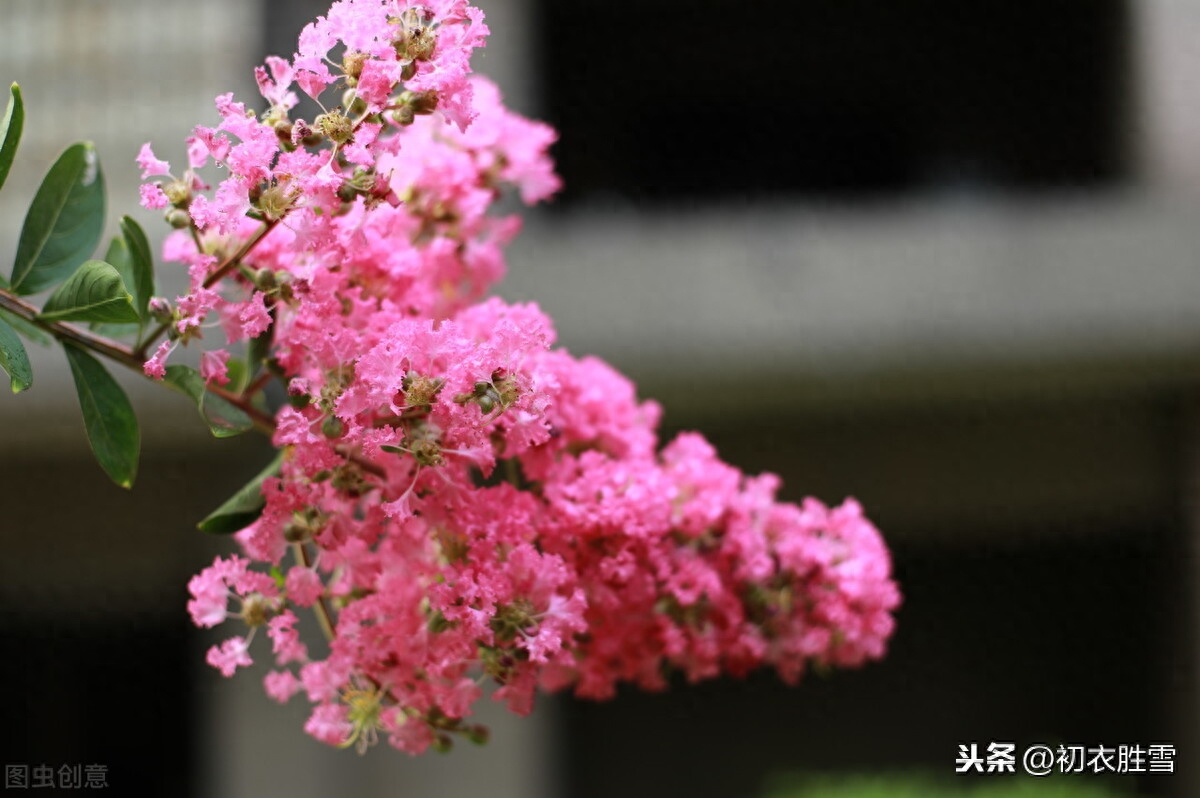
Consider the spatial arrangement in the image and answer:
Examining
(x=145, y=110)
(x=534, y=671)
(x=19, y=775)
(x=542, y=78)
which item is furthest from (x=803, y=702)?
(x=534, y=671)

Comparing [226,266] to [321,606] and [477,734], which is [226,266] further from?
[477,734]

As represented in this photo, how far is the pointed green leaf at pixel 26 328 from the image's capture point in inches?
26.3

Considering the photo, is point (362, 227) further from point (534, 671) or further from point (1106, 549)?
point (1106, 549)

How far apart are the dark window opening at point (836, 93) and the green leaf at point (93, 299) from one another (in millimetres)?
3193

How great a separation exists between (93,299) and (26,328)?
5 centimetres

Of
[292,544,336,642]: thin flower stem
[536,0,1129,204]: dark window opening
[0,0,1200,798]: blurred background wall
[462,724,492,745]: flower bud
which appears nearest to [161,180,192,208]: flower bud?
[292,544,336,642]: thin flower stem

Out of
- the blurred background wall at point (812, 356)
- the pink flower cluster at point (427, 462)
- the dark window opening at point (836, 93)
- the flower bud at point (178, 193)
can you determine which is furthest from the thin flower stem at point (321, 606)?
the dark window opening at point (836, 93)

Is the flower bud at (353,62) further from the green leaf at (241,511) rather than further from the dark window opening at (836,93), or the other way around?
the dark window opening at (836,93)

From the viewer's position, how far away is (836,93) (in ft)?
12.7

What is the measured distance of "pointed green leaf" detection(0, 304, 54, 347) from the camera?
2.19 ft

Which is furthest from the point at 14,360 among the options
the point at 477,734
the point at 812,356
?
the point at 812,356

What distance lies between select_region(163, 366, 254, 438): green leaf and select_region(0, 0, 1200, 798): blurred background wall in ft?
8.20

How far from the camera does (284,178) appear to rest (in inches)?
25.7

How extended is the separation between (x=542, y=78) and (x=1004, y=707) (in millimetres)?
2356
